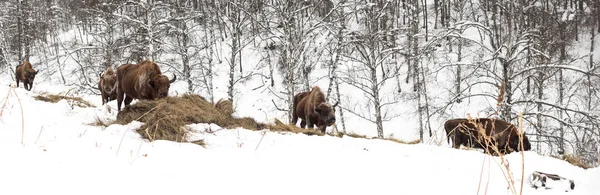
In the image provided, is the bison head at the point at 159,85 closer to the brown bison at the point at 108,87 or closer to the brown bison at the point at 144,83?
the brown bison at the point at 144,83

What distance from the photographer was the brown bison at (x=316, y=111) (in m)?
9.70

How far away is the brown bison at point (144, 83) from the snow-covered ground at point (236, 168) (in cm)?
391

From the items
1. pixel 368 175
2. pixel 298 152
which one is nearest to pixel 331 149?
pixel 298 152

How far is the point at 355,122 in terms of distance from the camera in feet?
87.2

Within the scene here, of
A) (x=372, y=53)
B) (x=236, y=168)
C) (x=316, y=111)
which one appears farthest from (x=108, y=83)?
(x=372, y=53)

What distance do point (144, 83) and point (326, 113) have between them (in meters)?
4.16

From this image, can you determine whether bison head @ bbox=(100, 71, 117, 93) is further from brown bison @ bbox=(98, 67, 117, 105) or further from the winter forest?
the winter forest

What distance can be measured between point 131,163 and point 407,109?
2610 centimetres

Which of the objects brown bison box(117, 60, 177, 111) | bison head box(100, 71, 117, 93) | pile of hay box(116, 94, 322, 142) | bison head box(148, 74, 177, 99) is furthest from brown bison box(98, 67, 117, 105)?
pile of hay box(116, 94, 322, 142)

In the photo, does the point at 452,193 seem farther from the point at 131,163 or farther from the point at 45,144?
the point at 45,144

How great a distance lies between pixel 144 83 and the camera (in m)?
7.97

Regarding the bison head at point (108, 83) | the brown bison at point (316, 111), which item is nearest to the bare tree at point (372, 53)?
the brown bison at point (316, 111)

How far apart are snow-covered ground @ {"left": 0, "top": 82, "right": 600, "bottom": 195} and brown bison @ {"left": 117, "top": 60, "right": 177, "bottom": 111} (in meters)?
3.91

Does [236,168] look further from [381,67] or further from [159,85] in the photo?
[381,67]
